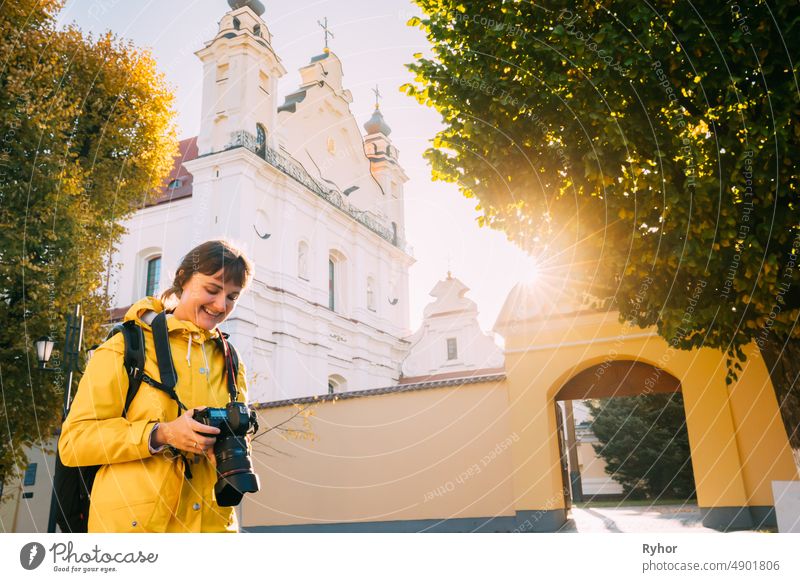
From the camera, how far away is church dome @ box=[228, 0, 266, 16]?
23531 millimetres

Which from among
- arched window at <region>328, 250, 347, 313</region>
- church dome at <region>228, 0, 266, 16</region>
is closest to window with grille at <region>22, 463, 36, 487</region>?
arched window at <region>328, 250, 347, 313</region>

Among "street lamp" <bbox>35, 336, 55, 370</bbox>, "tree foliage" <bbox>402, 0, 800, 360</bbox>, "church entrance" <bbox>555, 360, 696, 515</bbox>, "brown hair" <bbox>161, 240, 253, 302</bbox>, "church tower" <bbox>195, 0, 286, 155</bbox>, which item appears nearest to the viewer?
"brown hair" <bbox>161, 240, 253, 302</bbox>

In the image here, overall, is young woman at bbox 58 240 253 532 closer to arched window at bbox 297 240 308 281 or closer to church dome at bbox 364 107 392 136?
arched window at bbox 297 240 308 281

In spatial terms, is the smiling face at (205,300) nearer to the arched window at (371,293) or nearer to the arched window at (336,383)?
the arched window at (336,383)

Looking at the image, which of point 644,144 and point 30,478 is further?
point 30,478

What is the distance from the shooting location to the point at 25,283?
9883 mm

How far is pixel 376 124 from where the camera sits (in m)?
32.1

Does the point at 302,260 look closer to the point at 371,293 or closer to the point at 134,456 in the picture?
the point at 371,293

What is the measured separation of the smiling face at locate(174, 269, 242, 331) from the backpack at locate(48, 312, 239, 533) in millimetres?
175

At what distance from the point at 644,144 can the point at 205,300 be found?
5569 millimetres

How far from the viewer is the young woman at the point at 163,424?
6.71 feet

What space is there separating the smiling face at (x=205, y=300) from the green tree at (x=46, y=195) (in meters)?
8.56

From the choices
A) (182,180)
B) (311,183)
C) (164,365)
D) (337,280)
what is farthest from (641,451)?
(164,365)

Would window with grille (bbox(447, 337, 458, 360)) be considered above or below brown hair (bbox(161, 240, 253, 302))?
above
